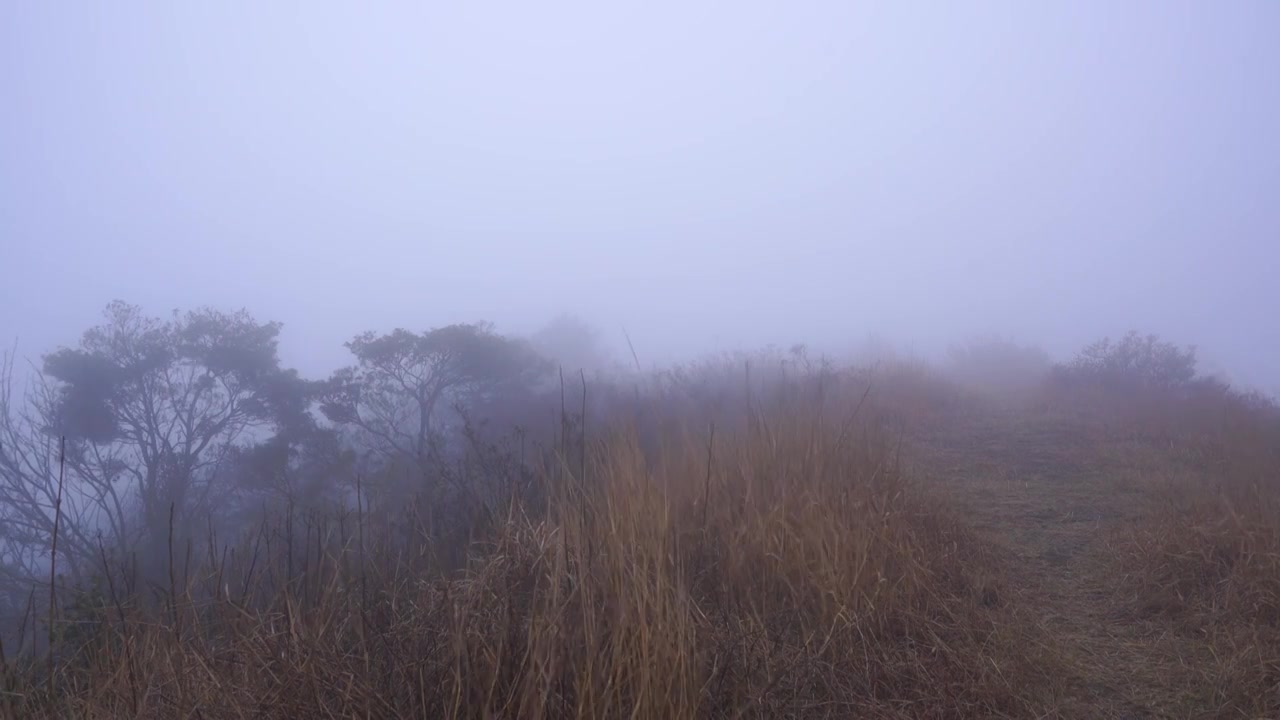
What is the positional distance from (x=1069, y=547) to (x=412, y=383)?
1019 centimetres

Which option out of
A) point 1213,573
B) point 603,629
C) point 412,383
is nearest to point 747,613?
point 603,629

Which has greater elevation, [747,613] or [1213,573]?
[747,613]

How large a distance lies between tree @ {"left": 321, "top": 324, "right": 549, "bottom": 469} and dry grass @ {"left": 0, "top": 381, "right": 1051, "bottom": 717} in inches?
308

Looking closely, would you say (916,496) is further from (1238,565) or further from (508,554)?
(508,554)

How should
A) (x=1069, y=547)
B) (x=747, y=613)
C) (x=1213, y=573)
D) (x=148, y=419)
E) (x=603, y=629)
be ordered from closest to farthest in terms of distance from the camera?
(x=603, y=629), (x=747, y=613), (x=1213, y=573), (x=1069, y=547), (x=148, y=419)

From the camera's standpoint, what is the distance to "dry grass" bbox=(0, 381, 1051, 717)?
6.07ft

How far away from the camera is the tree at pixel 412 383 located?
11.6 meters

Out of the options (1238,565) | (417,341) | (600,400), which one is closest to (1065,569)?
(1238,565)

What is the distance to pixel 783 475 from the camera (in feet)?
13.2

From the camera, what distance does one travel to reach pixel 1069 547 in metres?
4.70

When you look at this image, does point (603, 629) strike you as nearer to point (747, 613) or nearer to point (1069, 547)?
point (747, 613)

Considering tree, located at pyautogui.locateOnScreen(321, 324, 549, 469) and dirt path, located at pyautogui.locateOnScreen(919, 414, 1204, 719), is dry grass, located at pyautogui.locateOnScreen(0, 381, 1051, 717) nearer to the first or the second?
dirt path, located at pyautogui.locateOnScreen(919, 414, 1204, 719)

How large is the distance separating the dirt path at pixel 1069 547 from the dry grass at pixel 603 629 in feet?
0.90

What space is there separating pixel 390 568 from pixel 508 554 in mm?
711
